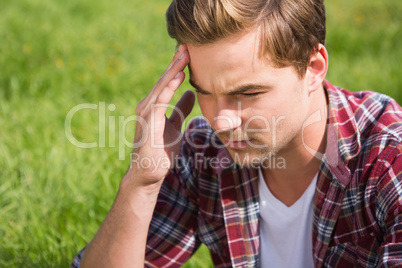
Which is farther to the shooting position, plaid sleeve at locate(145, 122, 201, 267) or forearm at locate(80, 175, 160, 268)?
plaid sleeve at locate(145, 122, 201, 267)

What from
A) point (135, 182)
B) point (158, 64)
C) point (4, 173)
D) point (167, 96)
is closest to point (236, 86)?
point (167, 96)

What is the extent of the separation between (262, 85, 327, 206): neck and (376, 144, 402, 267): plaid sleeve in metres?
0.37

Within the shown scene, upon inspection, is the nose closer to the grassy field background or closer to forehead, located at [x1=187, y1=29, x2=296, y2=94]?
forehead, located at [x1=187, y1=29, x2=296, y2=94]

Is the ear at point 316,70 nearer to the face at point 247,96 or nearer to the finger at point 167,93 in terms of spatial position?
the face at point 247,96

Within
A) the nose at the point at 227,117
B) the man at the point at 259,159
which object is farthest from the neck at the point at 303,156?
the nose at the point at 227,117

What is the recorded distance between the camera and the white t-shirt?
2229 millimetres

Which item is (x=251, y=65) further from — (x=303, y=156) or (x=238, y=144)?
(x=303, y=156)

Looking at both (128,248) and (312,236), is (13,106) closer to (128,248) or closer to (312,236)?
(128,248)

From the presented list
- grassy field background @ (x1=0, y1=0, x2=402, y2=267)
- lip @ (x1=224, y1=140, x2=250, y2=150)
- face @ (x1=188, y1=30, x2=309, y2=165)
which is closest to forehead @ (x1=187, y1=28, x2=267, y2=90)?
face @ (x1=188, y1=30, x2=309, y2=165)

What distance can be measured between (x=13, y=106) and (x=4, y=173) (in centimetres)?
125

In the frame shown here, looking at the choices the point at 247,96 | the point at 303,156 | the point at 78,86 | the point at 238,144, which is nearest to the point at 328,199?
the point at 303,156

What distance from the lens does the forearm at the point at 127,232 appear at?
2.24 meters

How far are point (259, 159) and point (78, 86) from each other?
3483 millimetres

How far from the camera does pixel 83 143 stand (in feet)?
13.8
